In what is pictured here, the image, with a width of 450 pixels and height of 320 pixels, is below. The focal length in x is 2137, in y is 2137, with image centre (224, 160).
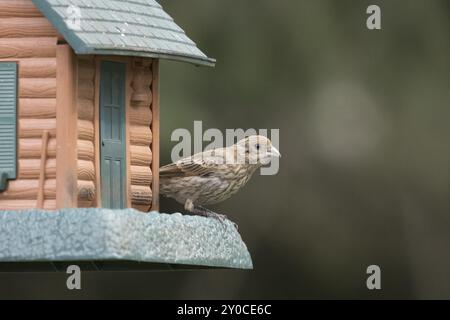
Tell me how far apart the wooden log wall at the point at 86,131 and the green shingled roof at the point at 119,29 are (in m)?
0.27

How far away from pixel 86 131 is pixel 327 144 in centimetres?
777

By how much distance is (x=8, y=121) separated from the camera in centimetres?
1255

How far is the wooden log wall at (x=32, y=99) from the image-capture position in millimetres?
12477

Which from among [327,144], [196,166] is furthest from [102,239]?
[327,144]

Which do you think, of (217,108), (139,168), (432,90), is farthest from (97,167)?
(432,90)

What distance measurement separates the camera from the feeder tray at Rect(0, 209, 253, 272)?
39.2 feet

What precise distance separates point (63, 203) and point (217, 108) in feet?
25.0

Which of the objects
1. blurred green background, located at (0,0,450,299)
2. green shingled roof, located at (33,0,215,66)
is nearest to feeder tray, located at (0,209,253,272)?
green shingled roof, located at (33,0,215,66)

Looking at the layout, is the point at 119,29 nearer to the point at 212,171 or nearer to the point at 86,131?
the point at 86,131

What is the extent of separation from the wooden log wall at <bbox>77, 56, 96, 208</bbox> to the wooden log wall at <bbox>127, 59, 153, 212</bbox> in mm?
361

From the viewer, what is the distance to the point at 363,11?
20.8 m

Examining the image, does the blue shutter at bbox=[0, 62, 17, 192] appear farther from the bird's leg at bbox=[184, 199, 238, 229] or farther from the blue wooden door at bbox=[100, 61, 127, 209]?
the bird's leg at bbox=[184, 199, 238, 229]

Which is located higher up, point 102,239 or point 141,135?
point 141,135

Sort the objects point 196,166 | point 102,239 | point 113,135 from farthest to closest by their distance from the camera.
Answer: point 196,166
point 113,135
point 102,239
